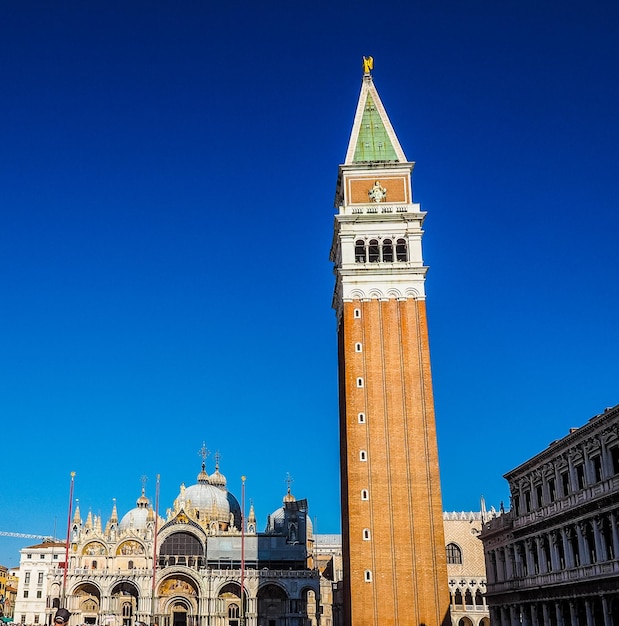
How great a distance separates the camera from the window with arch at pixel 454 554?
86.1 meters

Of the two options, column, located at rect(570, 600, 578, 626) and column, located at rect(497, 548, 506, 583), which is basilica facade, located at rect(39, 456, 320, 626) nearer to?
column, located at rect(497, 548, 506, 583)

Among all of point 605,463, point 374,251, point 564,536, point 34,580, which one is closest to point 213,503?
point 34,580

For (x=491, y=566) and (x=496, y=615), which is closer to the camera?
(x=496, y=615)

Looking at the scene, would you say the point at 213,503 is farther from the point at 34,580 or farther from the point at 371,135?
the point at 371,135

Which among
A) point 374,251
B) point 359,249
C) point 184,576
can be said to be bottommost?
point 184,576

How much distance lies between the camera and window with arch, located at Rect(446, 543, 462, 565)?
86125 millimetres

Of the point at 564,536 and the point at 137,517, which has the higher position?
the point at 137,517

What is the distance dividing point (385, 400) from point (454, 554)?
3345 centimetres

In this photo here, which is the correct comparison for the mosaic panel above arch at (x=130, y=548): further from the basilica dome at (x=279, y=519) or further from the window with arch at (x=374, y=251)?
the window with arch at (x=374, y=251)

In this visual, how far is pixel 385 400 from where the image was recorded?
60.3 meters

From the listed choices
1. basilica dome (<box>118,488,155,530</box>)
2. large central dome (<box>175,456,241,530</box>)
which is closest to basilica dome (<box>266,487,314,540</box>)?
large central dome (<box>175,456,241,530</box>)

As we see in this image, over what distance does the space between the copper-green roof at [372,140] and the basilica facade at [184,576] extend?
38.4 m

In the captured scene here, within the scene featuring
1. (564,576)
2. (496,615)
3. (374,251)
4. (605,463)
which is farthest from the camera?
(374,251)

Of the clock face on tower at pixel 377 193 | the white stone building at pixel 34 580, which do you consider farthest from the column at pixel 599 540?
the white stone building at pixel 34 580
